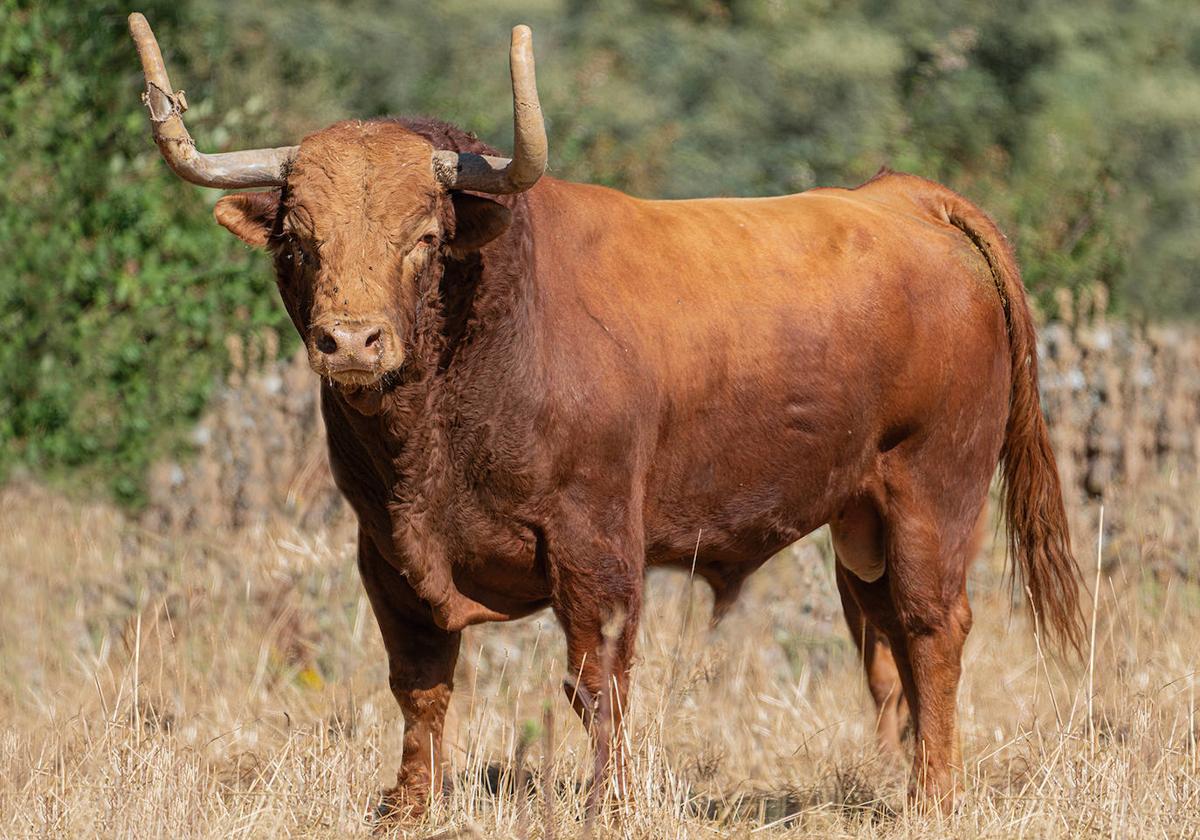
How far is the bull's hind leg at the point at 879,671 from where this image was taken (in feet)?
20.8

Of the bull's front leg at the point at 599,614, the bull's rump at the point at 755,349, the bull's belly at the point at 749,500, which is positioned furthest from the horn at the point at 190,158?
the bull's belly at the point at 749,500

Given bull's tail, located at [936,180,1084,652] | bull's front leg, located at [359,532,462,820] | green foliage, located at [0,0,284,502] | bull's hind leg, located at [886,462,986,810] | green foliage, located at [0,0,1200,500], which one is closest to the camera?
bull's front leg, located at [359,532,462,820]

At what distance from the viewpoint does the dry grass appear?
459 centimetres

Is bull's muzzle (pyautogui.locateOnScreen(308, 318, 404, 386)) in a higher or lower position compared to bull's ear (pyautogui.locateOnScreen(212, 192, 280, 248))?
lower

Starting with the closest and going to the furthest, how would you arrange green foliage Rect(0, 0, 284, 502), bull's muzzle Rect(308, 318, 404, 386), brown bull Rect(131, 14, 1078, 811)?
bull's muzzle Rect(308, 318, 404, 386)
brown bull Rect(131, 14, 1078, 811)
green foliage Rect(0, 0, 284, 502)

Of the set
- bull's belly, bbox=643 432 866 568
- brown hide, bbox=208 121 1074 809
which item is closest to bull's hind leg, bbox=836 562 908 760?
brown hide, bbox=208 121 1074 809

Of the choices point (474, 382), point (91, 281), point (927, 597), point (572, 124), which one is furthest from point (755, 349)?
point (572, 124)

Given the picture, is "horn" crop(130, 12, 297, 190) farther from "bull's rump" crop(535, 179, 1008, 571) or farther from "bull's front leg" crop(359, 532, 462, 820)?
"bull's front leg" crop(359, 532, 462, 820)

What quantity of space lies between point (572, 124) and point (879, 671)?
7.09 meters

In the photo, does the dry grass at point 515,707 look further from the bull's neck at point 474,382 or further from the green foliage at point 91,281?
the green foliage at point 91,281

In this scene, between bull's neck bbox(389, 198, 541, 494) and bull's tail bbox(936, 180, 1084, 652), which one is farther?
bull's tail bbox(936, 180, 1084, 652)

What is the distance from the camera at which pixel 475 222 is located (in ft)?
15.1

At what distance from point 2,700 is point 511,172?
3.91 meters

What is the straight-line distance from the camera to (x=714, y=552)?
17.5 ft
